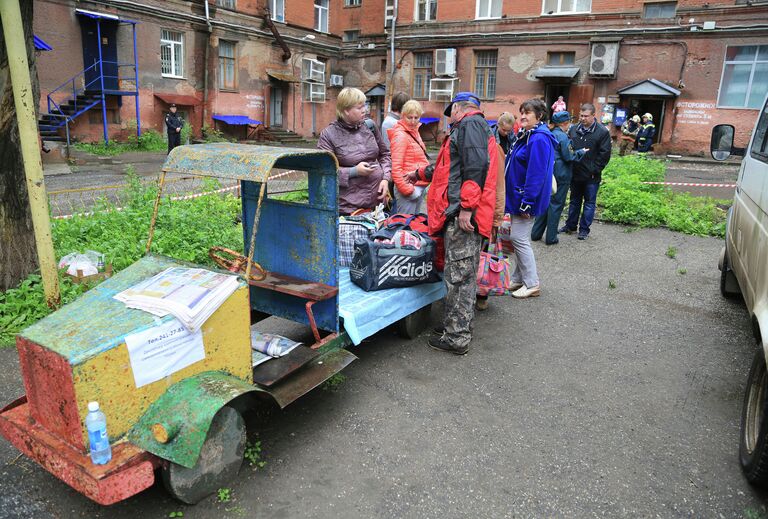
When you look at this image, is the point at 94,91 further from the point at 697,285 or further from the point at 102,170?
the point at 697,285

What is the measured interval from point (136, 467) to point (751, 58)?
79.7 feet

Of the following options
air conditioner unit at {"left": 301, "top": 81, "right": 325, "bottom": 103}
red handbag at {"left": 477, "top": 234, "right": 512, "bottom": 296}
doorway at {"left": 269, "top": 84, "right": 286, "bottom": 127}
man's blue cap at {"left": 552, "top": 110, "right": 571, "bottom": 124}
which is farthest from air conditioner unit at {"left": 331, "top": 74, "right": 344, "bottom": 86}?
red handbag at {"left": 477, "top": 234, "right": 512, "bottom": 296}

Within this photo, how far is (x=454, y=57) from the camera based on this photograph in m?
25.0

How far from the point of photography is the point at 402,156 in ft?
18.6

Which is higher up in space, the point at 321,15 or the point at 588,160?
the point at 321,15


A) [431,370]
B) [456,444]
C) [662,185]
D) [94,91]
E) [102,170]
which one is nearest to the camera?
[456,444]

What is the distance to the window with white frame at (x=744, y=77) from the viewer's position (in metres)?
19.9

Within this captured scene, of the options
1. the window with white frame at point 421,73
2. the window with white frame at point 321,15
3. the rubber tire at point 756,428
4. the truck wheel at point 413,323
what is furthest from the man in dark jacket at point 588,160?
the window with white frame at point 321,15

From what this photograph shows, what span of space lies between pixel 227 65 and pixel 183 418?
2392 cm

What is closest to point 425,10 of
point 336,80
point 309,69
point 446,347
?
point 336,80

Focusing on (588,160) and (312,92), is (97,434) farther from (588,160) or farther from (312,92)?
(312,92)

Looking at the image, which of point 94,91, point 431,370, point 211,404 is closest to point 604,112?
point 94,91

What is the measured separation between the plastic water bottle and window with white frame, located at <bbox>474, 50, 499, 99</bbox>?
2460 cm

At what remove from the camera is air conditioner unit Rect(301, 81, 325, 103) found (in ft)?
89.7
